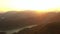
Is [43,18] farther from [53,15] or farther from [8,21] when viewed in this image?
[8,21]

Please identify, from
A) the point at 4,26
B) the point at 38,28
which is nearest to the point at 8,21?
the point at 4,26
